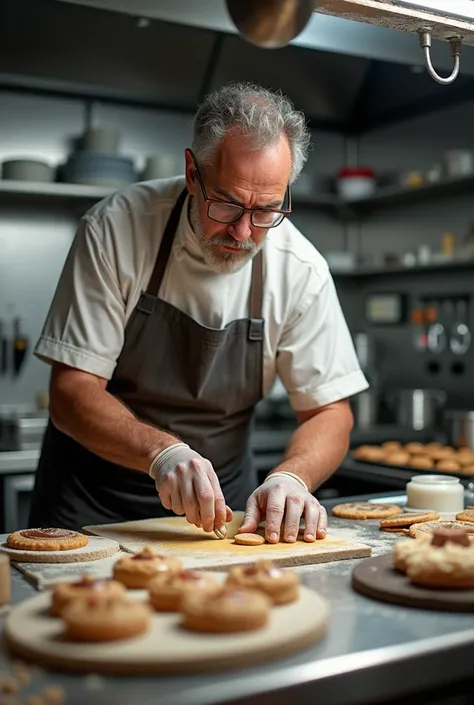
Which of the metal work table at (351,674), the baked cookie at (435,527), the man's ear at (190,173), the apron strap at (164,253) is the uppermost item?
the man's ear at (190,173)

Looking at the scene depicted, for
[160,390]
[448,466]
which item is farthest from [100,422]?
[448,466]

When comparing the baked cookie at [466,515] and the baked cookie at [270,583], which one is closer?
the baked cookie at [270,583]

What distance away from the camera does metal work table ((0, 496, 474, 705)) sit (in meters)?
1.07

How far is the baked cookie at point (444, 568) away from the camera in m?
1.43

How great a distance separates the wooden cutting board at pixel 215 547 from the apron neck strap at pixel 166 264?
0.71m

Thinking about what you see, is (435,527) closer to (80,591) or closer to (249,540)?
(249,540)

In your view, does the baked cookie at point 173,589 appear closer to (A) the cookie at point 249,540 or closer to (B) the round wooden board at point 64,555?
(B) the round wooden board at point 64,555

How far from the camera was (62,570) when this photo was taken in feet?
5.38

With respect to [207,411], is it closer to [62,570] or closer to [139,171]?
[62,570]

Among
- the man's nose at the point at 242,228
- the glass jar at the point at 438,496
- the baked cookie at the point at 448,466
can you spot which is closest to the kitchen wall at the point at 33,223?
the baked cookie at the point at 448,466

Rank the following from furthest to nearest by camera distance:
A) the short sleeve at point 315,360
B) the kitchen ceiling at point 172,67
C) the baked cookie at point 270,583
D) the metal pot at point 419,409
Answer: the metal pot at point 419,409, the kitchen ceiling at point 172,67, the short sleeve at point 315,360, the baked cookie at point 270,583

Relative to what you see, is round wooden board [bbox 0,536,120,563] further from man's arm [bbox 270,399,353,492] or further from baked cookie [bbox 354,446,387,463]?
baked cookie [bbox 354,446,387,463]

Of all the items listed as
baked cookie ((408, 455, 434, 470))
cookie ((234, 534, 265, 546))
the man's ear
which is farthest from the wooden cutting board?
baked cookie ((408, 455, 434, 470))

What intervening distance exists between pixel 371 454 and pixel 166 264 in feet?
5.03
